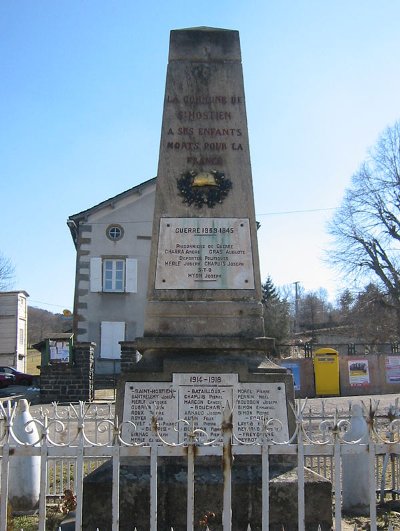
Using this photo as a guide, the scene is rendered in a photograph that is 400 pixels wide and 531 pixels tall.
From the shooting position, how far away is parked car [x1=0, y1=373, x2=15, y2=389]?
31.9 meters

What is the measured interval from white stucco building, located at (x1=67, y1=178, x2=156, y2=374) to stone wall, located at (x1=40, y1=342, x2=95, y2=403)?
7.60 metres

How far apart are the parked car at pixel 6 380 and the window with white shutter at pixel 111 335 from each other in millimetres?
8323

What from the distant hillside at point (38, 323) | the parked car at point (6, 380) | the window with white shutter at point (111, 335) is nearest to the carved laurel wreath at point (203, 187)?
the window with white shutter at point (111, 335)

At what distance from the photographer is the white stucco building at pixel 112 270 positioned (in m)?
26.7

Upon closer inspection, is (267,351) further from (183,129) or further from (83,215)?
(83,215)

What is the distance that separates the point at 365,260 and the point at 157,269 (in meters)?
27.5

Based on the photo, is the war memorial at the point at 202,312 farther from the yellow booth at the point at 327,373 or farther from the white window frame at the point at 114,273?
the white window frame at the point at 114,273

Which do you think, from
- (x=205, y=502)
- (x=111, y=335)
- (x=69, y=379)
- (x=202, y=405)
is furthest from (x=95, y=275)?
(x=205, y=502)

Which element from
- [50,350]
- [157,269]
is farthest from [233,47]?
[50,350]

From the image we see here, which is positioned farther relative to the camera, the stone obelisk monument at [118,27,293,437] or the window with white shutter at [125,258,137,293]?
the window with white shutter at [125,258,137,293]

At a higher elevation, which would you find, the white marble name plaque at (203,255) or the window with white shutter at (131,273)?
the window with white shutter at (131,273)

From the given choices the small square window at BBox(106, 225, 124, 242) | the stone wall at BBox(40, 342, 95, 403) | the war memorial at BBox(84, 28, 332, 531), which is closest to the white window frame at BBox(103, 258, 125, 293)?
the small square window at BBox(106, 225, 124, 242)

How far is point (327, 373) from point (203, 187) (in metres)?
17.4

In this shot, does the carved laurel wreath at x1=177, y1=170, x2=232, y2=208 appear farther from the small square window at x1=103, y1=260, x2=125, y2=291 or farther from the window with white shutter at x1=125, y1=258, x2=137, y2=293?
the small square window at x1=103, y1=260, x2=125, y2=291
